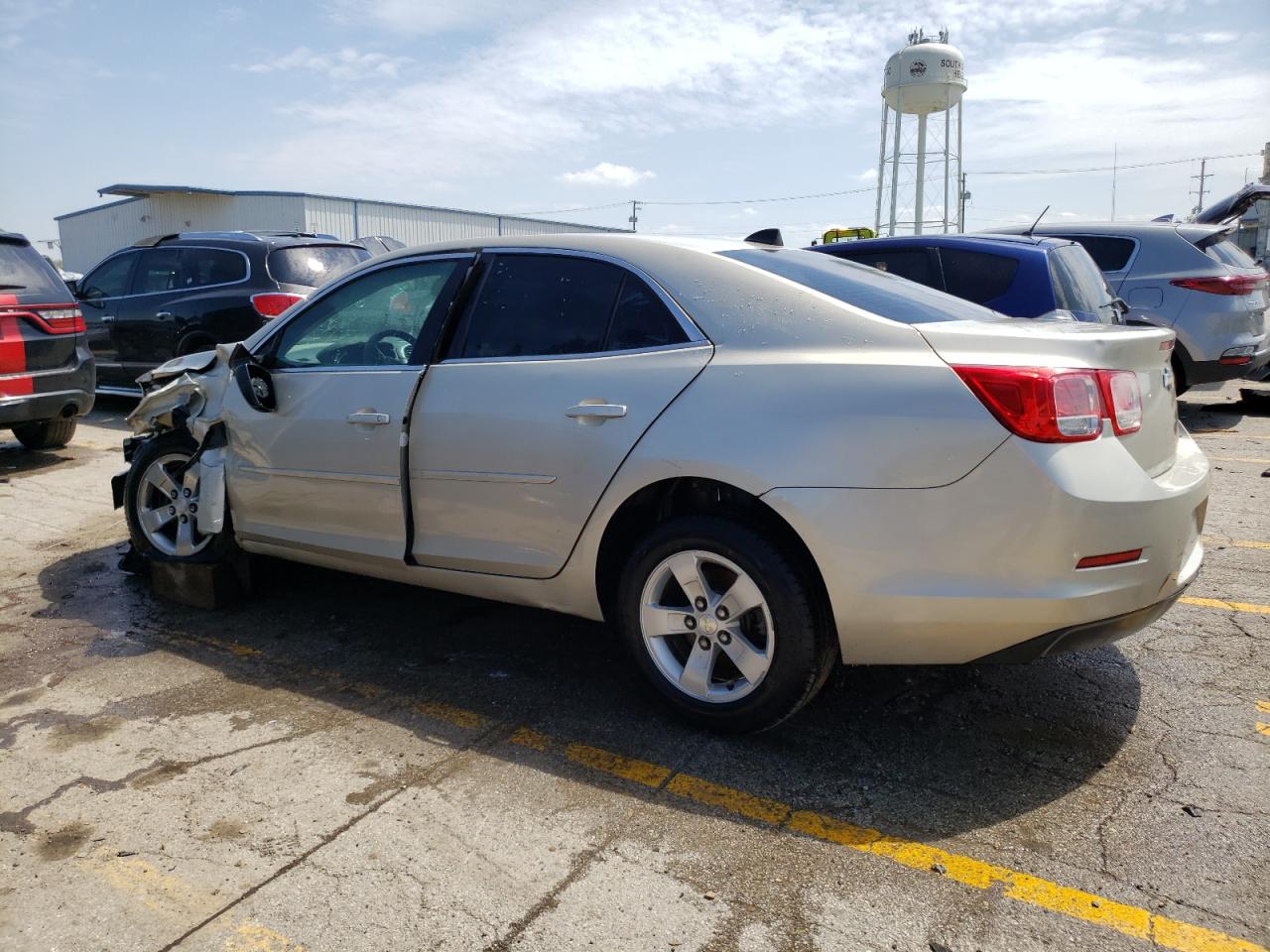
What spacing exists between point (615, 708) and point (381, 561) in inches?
45.4

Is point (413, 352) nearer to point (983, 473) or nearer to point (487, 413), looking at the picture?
point (487, 413)

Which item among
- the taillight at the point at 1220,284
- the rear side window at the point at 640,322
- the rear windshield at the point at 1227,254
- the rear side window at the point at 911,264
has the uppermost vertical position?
the rear windshield at the point at 1227,254

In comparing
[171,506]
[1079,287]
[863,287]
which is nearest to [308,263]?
[171,506]

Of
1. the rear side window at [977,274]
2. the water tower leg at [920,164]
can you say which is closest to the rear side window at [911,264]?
the rear side window at [977,274]

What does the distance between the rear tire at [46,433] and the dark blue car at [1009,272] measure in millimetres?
6667

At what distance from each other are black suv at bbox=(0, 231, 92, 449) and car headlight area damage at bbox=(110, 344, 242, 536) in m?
3.13

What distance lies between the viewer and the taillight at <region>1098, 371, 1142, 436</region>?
2.75 metres

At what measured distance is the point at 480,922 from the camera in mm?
2299

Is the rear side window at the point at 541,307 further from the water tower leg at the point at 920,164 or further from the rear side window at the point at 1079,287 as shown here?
the water tower leg at the point at 920,164

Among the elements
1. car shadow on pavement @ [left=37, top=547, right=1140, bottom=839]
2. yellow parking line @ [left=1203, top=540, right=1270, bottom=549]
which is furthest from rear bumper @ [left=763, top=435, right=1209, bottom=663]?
yellow parking line @ [left=1203, top=540, right=1270, bottom=549]

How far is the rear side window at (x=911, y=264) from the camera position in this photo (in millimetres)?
6438

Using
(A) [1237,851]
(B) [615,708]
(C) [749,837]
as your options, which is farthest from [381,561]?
(A) [1237,851]

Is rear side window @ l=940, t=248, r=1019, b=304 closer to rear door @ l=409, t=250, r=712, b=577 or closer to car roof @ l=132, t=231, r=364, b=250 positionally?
rear door @ l=409, t=250, r=712, b=577

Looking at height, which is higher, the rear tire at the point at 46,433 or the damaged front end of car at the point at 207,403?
the damaged front end of car at the point at 207,403
